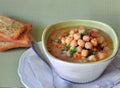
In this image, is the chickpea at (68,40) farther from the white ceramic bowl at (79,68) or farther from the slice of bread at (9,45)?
the slice of bread at (9,45)

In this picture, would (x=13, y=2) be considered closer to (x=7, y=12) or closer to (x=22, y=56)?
(x=7, y=12)

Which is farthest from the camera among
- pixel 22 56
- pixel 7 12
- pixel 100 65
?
pixel 7 12

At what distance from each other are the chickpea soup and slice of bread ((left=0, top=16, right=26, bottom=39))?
0.43ft

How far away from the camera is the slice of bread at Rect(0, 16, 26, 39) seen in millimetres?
731

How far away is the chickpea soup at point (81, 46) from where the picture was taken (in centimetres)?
57

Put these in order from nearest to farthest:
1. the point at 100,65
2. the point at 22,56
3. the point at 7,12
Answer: the point at 100,65
the point at 22,56
the point at 7,12

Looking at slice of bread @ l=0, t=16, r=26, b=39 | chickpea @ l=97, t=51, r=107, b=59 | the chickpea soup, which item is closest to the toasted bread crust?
slice of bread @ l=0, t=16, r=26, b=39

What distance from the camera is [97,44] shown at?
0.59 metres

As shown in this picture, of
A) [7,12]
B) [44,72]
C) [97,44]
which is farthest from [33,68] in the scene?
[7,12]

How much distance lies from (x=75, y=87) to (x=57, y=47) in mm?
95

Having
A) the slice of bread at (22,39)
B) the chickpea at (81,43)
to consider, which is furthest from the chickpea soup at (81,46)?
the slice of bread at (22,39)

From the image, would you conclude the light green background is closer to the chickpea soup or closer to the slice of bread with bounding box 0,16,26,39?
the slice of bread with bounding box 0,16,26,39

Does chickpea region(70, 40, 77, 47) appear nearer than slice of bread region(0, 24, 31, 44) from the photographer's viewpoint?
Yes

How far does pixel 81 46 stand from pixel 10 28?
10.0 inches
